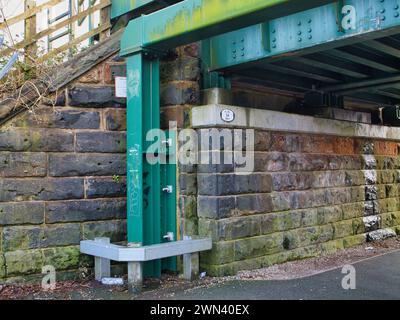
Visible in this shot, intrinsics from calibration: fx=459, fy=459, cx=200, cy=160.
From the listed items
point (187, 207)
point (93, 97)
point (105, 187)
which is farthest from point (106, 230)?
point (93, 97)

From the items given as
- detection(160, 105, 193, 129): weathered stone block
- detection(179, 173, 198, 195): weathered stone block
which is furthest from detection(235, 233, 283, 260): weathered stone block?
detection(160, 105, 193, 129): weathered stone block

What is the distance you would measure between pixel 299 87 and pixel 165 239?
387 cm

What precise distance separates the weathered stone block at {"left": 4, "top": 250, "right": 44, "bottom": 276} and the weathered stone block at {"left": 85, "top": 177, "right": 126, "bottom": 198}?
102 cm

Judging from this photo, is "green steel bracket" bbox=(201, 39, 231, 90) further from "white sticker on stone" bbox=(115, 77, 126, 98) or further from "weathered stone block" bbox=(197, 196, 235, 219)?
"weathered stone block" bbox=(197, 196, 235, 219)

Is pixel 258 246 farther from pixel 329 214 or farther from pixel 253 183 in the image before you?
pixel 329 214

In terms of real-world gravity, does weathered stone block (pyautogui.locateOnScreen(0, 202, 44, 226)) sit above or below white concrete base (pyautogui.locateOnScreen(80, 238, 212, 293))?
above

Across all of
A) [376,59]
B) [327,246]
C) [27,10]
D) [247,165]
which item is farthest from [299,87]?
[27,10]

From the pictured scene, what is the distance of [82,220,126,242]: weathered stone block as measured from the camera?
6270mm

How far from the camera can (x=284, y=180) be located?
768cm

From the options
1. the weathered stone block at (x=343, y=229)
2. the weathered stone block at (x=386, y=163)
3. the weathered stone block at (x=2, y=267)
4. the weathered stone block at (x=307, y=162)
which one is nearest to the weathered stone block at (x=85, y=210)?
the weathered stone block at (x=2, y=267)

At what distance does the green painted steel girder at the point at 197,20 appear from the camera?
4797 millimetres

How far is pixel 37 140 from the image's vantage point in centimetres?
596

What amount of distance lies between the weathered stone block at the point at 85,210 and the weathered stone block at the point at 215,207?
3.63ft

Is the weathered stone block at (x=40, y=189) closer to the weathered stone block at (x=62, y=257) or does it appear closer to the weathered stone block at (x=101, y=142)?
the weathered stone block at (x=101, y=142)
